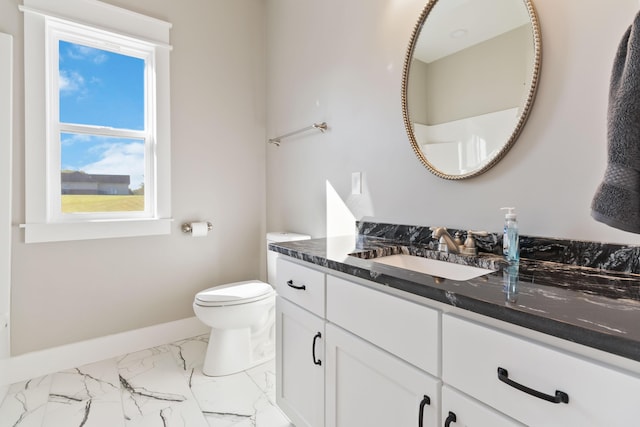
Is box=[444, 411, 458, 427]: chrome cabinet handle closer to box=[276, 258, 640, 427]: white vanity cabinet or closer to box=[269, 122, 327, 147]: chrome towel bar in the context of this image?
box=[276, 258, 640, 427]: white vanity cabinet

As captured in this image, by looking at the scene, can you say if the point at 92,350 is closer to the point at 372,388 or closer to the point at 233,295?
the point at 233,295

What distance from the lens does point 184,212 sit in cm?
241

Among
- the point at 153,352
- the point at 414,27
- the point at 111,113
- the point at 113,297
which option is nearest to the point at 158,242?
the point at 113,297

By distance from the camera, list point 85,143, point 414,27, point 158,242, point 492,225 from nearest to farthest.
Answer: point 492,225 < point 414,27 < point 85,143 < point 158,242

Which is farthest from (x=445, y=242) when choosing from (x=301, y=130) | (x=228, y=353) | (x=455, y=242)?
(x=228, y=353)

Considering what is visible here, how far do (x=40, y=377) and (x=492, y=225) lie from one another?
2.53 meters

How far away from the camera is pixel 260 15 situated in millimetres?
2691

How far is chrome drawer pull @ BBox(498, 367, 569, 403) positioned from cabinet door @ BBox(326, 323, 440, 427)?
0.61 ft

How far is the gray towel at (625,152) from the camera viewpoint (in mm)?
743

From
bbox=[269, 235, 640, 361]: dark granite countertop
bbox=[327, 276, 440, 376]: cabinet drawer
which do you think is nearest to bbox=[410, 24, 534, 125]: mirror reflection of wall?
bbox=[269, 235, 640, 361]: dark granite countertop

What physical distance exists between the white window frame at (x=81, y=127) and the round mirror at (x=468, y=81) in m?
1.69

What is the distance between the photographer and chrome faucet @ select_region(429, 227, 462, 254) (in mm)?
1278

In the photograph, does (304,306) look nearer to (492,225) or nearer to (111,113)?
(492,225)

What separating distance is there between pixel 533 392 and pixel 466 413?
0.63 feet
